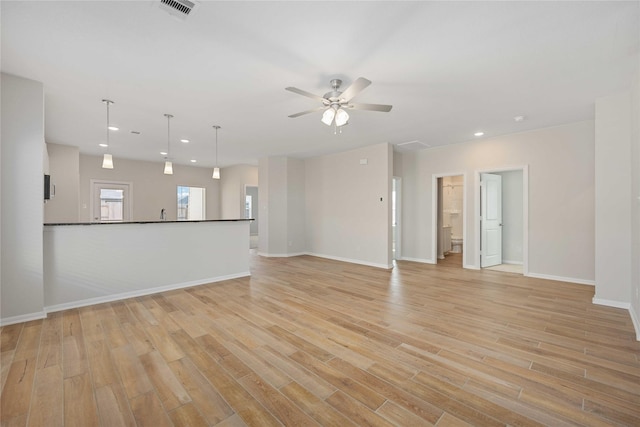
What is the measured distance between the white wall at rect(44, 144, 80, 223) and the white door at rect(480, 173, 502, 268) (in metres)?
8.53

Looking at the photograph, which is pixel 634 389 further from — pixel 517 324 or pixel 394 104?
pixel 394 104

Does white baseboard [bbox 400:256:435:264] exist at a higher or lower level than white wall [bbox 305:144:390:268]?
lower

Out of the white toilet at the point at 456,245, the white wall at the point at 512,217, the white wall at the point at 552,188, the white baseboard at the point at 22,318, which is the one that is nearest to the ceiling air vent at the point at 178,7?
the white baseboard at the point at 22,318

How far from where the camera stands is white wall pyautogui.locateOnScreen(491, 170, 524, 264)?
20.4ft

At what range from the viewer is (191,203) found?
10234 mm

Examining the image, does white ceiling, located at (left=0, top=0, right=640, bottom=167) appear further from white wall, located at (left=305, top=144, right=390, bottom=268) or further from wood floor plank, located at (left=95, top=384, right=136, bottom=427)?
wood floor plank, located at (left=95, top=384, right=136, bottom=427)

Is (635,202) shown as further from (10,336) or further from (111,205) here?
(111,205)

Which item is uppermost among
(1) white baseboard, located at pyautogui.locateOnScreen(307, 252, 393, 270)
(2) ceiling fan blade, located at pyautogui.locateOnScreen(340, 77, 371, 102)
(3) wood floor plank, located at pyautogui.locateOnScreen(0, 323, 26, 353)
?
(2) ceiling fan blade, located at pyautogui.locateOnScreen(340, 77, 371, 102)

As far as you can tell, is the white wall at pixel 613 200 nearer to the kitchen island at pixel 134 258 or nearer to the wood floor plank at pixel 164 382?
the wood floor plank at pixel 164 382

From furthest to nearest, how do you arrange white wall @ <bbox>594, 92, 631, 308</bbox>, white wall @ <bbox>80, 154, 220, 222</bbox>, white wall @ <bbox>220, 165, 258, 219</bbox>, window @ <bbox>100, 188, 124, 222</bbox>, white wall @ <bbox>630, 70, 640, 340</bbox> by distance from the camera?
white wall @ <bbox>220, 165, 258, 219</bbox>, window @ <bbox>100, 188, 124, 222</bbox>, white wall @ <bbox>80, 154, 220, 222</bbox>, white wall @ <bbox>594, 92, 631, 308</bbox>, white wall @ <bbox>630, 70, 640, 340</bbox>

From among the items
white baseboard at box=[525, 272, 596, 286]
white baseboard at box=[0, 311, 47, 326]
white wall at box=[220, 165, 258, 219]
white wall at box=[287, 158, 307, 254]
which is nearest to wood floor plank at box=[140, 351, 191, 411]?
white baseboard at box=[0, 311, 47, 326]

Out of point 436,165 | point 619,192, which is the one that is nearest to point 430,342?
point 619,192

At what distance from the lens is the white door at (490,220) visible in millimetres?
5727

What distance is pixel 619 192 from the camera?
11.3 feet
